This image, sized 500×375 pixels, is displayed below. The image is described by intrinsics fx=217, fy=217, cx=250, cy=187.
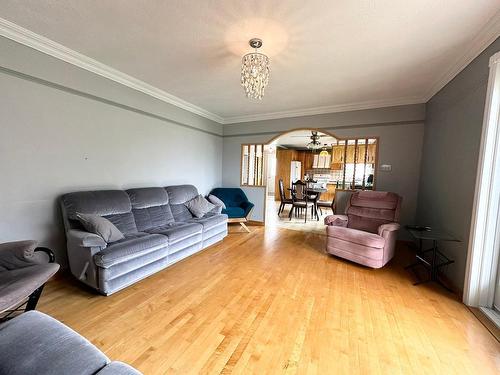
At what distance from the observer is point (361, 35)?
2.09 metres

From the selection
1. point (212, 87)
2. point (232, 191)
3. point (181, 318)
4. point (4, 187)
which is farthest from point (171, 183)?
point (181, 318)

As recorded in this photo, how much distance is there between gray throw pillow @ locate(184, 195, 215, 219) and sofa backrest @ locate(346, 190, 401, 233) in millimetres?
2502

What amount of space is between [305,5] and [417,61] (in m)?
1.73

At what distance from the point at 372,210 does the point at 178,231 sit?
302 centimetres

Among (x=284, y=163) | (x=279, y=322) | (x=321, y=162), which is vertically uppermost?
(x=321, y=162)

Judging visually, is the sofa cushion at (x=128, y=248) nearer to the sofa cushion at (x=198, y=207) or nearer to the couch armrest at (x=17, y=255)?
the couch armrest at (x=17, y=255)

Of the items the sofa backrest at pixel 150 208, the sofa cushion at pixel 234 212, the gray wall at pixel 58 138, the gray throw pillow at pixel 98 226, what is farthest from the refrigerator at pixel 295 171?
the gray throw pillow at pixel 98 226

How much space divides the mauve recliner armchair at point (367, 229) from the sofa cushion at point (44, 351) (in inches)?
115

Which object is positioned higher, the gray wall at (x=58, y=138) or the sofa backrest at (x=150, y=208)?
the gray wall at (x=58, y=138)

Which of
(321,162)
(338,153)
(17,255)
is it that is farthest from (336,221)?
(321,162)

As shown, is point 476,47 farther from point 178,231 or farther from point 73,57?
point 73,57

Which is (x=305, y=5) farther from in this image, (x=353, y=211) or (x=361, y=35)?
(x=353, y=211)

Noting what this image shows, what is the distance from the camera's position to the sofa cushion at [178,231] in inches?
111

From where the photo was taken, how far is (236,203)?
195 inches
